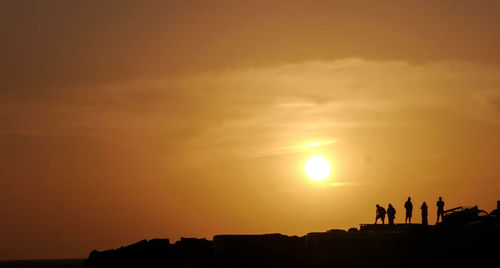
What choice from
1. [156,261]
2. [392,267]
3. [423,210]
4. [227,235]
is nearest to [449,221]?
[423,210]

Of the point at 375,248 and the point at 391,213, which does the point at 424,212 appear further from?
the point at 375,248

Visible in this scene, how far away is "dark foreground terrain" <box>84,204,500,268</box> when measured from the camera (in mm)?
39062

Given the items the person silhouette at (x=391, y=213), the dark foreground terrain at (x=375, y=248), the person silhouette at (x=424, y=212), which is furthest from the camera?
the person silhouette at (x=391, y=213)

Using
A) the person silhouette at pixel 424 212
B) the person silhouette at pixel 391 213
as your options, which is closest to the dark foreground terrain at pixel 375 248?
the person silhouette at pixel 424 212

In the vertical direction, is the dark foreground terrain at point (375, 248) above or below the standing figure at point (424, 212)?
below

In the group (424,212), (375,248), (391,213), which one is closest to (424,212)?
(424,212)

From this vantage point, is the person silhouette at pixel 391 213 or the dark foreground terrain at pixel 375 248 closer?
the dark foreground terrain at pixel 375 248

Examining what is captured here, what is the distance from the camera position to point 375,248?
40625 mm

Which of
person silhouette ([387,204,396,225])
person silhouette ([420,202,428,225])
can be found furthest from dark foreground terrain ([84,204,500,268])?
person silhouette ([387,204,396,225])

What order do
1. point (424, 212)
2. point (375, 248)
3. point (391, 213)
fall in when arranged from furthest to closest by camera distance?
point (391, 213) → point (424, 212) → point (375, 248)

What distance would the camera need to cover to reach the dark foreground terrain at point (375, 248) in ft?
128

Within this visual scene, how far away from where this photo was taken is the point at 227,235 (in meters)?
40.9

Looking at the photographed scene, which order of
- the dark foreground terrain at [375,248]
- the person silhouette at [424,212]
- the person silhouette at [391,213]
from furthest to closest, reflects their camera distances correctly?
the person silhouette at [391,213], the person silhouette at [424,212], the dark foreground terrain at [375,248]

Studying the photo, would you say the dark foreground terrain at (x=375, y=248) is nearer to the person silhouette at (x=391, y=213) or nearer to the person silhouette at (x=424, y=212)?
the person silhouette at (x=424, y=212)
